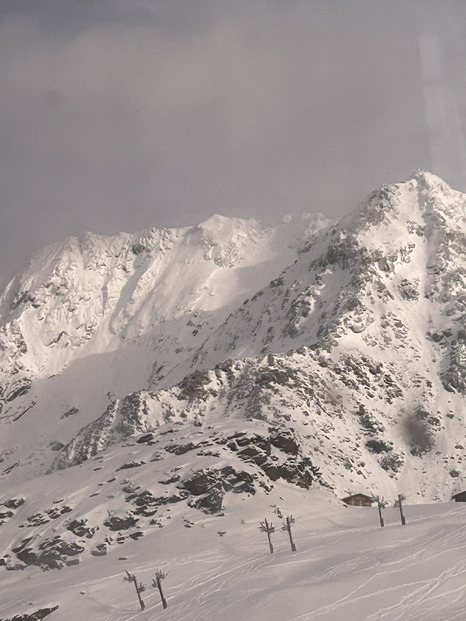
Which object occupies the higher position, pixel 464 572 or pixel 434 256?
pixel 434 256

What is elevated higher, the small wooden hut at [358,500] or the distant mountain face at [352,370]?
the distant mountain face at [352,370]

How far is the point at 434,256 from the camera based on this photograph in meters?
157

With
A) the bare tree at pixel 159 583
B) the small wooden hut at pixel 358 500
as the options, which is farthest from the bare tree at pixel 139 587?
the small wooden hut at pixel 358 500

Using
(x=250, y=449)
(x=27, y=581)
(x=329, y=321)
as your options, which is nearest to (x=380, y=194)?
(x=329, y=321)

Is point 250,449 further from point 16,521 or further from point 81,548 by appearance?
point 16,521

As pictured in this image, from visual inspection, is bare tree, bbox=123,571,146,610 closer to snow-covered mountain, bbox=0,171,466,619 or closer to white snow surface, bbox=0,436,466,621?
white snow surface, bbox=0,436,466,621

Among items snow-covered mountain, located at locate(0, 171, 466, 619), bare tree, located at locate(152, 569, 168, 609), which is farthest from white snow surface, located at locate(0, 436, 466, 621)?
snow-covered mountain, located at locate(0, 171, 466, 619)

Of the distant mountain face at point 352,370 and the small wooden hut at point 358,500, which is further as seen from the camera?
the distant mountain face at point 352,370

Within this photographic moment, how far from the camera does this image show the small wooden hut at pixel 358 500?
8674cm

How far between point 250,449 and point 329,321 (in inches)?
2220

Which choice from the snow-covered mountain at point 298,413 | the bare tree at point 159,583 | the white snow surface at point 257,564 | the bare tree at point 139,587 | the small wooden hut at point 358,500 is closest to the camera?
the white snow surface at point 257,564

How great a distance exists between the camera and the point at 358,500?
8769cm

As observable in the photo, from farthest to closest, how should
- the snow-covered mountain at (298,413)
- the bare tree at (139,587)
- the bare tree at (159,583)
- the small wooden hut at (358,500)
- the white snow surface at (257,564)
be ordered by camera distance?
1. the small wooden hut at (358,500)
2. the snow-covered mountain at (298,413)
3. the bare tree at (139,587)
4. the bare tree at (159,583)
5. the white snow surface at (257,564)

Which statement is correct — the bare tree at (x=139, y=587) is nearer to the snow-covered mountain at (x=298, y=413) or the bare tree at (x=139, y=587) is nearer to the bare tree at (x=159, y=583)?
the bare tree at (x=159, y=583)
